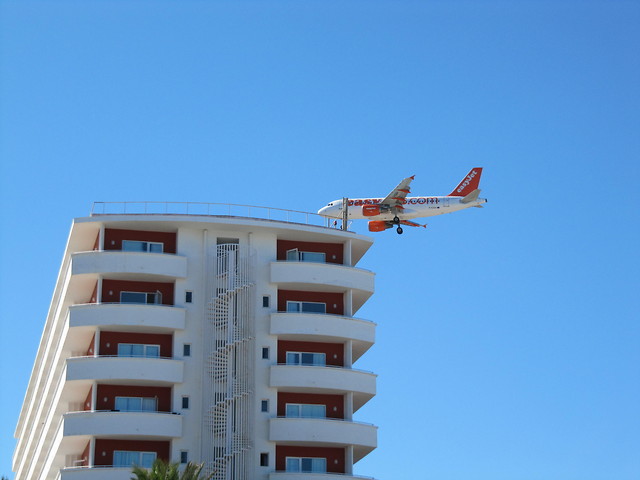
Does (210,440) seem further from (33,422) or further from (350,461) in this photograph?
(33,422)

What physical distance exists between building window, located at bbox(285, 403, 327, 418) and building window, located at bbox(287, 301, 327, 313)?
6.46 metres

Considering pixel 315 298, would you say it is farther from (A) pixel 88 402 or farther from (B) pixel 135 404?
(A) pixel 88 402

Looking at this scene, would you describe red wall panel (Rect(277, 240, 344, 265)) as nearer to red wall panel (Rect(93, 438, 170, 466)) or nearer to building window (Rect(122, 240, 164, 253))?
building window (Rect(122, 240, 164, 253))

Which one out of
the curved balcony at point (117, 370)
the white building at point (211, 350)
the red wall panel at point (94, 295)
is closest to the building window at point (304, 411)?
the white building at point (211, 350)

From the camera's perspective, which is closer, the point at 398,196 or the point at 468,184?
the point at 398,196

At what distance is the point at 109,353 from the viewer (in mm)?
80625

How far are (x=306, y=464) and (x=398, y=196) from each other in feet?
119

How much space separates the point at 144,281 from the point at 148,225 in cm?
371

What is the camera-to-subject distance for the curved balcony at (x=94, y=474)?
7644cm

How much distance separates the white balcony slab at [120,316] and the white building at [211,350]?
9cm

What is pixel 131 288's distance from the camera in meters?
82.9

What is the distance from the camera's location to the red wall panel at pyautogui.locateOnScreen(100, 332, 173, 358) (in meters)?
80.9

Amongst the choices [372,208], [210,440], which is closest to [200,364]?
[210,440]

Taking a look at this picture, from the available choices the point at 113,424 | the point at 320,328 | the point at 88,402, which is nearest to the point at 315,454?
the point at 320,328
